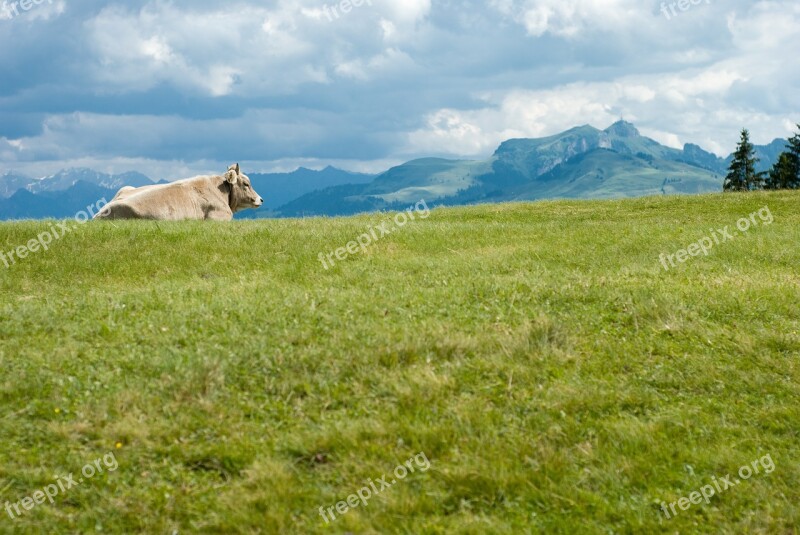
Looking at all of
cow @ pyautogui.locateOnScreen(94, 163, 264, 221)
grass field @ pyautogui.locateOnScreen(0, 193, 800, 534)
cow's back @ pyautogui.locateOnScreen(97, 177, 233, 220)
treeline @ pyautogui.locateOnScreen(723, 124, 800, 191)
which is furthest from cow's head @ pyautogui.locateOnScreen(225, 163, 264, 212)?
treeline @ pyautogui.locateOnScreen(723, 124, 800, 191)

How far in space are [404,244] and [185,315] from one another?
935 centimetres

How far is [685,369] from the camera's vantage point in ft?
33.3

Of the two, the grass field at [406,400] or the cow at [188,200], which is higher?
the cow at [188,200]

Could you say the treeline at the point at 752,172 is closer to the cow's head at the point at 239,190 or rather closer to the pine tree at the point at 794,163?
the pine tree at the point at 794,163

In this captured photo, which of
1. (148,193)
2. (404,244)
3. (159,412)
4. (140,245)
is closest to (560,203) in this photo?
(404,244)

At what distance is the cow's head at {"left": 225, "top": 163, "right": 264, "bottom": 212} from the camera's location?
3030 cm

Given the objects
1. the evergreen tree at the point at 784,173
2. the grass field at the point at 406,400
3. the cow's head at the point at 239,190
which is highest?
the cow's head at the point at 239,190

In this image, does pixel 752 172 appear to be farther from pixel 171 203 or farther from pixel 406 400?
pixel 406 400

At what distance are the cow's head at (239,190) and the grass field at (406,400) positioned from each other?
48.2ft

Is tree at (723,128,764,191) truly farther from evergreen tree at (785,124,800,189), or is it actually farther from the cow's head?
the cow's head

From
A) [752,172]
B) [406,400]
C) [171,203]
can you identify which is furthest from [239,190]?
[752,172]

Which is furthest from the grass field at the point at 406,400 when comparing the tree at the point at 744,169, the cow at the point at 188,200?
the tree at the point at 744,169

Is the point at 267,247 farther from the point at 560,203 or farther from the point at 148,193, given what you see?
the point at 560,203

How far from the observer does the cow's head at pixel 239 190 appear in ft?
99.4
